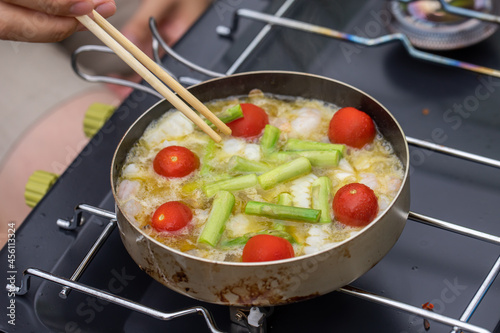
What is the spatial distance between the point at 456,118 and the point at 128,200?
105 cm

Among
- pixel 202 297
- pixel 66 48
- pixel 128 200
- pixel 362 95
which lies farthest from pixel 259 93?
pixel 66 48

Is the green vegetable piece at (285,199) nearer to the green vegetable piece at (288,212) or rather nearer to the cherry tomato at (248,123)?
the green vegetable piece at (288,212)

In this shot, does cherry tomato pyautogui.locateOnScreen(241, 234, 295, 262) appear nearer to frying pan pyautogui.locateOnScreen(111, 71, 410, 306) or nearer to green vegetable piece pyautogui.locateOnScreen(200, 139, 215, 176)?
frying pan pyautogui.locateOnScreen(111, 71, 410, 306)

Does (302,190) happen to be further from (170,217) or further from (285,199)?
(170,217)

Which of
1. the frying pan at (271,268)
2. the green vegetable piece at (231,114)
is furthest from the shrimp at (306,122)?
the frying pan at (271,268)

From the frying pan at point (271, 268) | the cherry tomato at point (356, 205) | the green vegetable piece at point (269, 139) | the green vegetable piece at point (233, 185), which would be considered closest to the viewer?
the frying pan at point (271, 268)

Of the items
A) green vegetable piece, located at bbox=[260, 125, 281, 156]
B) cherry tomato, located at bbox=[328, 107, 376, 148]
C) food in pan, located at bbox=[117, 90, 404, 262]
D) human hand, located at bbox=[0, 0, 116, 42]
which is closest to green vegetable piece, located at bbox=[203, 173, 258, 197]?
food in pan, located at bbox=[117, 90, 404, 262]

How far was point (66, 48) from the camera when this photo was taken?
301cm

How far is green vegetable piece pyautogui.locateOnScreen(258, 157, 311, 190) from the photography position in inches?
52.7

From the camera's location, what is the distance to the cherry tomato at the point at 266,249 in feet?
3.64

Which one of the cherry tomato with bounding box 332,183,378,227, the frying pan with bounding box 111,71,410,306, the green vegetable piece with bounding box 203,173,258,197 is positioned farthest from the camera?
the green vegetable piece with bounding box 203,173,258,197

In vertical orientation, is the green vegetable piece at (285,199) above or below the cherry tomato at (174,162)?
below

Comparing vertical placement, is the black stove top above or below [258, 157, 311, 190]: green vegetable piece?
below

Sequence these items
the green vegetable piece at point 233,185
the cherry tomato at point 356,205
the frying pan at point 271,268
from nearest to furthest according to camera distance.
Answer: the frying pan at point 271,268
the cherry tomato at point 356,205
the green vegetable piece at point 233,185
